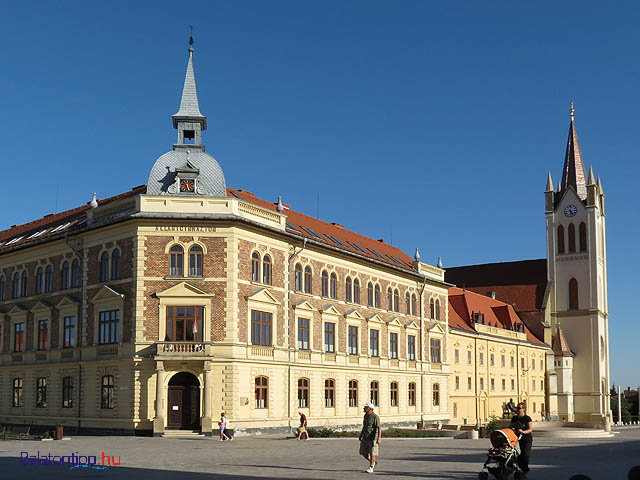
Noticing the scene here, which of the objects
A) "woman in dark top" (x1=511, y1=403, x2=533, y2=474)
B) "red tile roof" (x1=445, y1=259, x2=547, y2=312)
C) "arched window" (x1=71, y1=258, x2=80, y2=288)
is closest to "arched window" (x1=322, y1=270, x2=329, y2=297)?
"arched window" (x1=71, y1=258, x2=80, y2=288)

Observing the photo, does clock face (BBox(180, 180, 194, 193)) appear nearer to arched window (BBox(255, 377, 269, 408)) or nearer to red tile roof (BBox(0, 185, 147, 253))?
red tile roof (BBox(0, 185, 147, 253))

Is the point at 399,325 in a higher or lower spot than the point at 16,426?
higher

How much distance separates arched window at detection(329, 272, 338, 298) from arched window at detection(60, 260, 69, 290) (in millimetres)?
16211

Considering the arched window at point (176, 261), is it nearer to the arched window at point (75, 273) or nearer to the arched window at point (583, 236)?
the arched window at point (75, 273)

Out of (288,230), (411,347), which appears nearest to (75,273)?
(288,230)

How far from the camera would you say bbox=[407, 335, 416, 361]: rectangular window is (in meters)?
60.6

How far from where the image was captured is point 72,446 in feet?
106

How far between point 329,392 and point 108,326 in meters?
14.6

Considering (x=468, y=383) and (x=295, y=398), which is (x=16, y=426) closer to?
(x=295, y=398)

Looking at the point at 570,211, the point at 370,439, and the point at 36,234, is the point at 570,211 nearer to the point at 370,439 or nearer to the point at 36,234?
the point at 36,234

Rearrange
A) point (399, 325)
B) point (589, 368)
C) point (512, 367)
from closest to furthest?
point (399, 325) < point (512, 367) < point (589, 368)

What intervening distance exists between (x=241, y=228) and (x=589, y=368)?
66253 millimetres

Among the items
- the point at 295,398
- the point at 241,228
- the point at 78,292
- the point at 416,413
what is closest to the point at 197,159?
the point at 241,228

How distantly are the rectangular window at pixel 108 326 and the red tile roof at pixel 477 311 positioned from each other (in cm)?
3661
